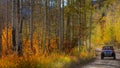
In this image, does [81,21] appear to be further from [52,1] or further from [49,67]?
[49,67]

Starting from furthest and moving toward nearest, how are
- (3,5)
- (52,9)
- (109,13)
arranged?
(109,13), (3,5), (52,9)

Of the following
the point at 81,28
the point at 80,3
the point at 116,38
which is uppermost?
the point at 80,3

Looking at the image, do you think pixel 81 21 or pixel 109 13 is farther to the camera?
pixel 109 13

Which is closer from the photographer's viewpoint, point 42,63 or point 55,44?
point 42,63

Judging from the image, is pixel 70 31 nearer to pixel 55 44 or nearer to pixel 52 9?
pixel 55 44

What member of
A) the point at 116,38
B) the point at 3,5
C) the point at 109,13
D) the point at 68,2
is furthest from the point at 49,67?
the point at 109,13

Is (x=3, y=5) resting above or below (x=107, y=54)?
above

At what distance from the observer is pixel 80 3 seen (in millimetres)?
44219

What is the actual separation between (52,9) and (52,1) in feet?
7.58

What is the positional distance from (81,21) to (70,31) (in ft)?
12.1

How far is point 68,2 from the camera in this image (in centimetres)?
4303

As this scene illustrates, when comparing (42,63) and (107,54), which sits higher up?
(42,63)

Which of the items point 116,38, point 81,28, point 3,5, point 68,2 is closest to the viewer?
point 68,2

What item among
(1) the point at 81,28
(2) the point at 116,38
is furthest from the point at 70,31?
(2) the point at 116,38
